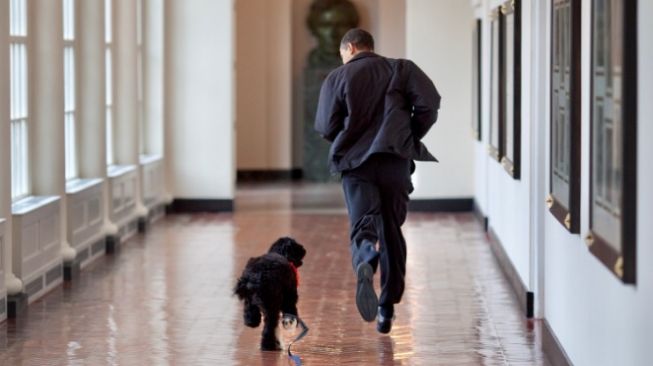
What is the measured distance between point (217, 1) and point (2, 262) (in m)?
Result: 7.59

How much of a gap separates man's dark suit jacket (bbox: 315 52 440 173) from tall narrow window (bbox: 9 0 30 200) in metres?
2.75

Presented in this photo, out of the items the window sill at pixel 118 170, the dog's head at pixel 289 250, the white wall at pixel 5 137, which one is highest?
the white wall at pixel 5 137

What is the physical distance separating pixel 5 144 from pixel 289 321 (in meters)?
2.45

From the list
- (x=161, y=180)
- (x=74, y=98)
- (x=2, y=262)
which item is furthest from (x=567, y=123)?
(x=161, y=180)

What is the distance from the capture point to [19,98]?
9672mm

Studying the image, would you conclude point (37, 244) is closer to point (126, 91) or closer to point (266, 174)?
point (126, 91)

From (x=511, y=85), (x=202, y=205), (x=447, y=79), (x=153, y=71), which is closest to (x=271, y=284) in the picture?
(x=511, y=85)

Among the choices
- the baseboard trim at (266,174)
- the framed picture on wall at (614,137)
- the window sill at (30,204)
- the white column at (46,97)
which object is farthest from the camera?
the baseboard trim at (266,174)

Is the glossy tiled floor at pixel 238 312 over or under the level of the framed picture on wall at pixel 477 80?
under

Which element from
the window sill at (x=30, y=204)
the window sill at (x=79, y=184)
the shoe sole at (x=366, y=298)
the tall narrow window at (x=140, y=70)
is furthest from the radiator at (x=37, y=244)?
the tall narrow window at (x=140, y=70)

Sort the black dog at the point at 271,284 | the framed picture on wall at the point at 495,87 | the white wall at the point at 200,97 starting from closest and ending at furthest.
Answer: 1. the black dog at the point at 271,284
2. the framed picture on wall at the point at 495,87
3. the white wall at the point at 200,97

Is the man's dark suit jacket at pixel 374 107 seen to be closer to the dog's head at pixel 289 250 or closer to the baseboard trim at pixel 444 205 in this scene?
the dog's head at pixel 289 250

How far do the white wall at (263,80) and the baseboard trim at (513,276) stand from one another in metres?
8.81

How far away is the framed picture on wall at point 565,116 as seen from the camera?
6.13 m
